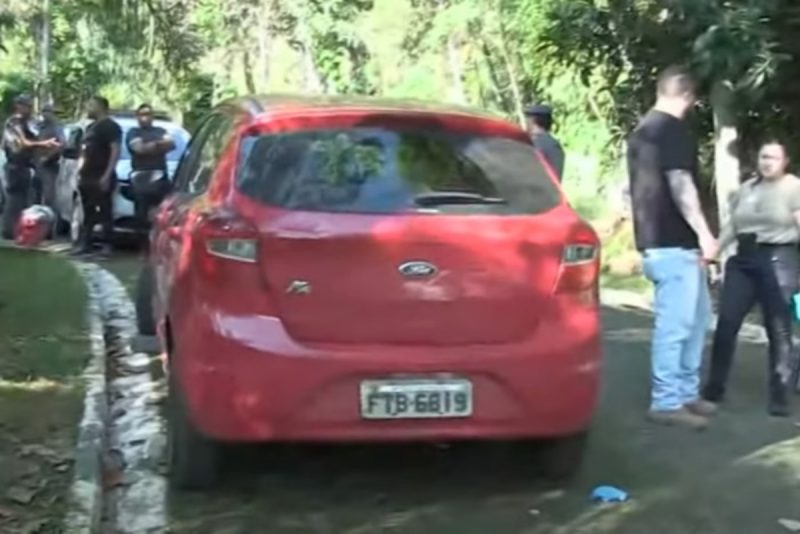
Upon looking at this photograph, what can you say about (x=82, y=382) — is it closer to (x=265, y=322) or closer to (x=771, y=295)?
(x=265, y=322)

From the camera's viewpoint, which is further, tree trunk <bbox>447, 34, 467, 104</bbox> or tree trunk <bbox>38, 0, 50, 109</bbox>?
tree trunk <bbox>38, 0, 50, 109</bbox>

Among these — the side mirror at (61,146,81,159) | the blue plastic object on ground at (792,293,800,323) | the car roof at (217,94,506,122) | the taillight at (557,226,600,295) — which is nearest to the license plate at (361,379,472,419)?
the taillight at (557,226,600,295)

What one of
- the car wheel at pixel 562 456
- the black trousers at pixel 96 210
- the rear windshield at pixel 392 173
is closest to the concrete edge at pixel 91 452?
the rear windshield at pixel 392 173

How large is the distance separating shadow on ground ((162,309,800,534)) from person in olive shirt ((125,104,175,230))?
7.83 m

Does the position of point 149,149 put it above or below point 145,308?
above

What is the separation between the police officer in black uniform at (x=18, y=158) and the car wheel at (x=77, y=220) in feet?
2.49

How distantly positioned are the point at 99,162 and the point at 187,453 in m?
9.33

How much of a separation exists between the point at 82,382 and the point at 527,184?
10.1ft

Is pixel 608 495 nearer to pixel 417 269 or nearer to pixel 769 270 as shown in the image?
pixel 417 269

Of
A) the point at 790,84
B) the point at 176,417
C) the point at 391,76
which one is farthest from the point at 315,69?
the point at 176,417

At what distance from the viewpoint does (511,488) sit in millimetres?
6676

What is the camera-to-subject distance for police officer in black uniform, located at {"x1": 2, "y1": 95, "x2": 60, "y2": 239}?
16750 millimetres

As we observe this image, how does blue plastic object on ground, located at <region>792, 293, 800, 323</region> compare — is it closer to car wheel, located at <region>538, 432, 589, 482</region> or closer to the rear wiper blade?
car wheel, located at <region>538, 432, 589, 482</region>

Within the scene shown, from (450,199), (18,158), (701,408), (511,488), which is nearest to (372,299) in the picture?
(450,199)
